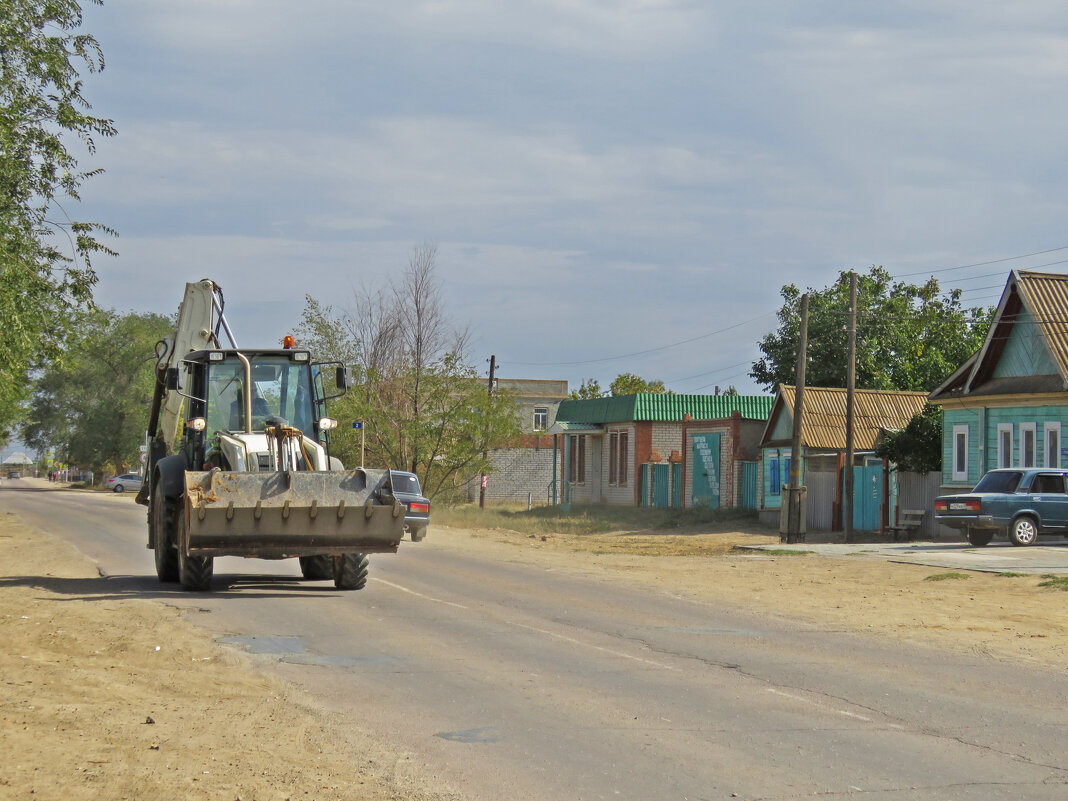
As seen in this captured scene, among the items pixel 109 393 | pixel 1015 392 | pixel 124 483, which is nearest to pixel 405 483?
pixel 1015 392

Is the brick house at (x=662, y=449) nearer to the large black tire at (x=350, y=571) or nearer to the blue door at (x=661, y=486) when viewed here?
the blue door at (x=661, y=486)

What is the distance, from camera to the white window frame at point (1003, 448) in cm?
3309

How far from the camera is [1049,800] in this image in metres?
6.33

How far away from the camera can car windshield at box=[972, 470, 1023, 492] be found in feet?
92.7

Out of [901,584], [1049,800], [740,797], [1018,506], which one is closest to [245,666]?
[740,797]

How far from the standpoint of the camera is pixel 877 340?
51.8m

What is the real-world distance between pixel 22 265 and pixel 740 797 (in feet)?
48.4

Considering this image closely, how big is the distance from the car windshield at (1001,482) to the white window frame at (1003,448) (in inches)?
189

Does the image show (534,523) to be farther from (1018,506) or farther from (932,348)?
(932,348)

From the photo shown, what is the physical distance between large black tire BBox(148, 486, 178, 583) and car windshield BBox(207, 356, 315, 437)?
46.9 inches

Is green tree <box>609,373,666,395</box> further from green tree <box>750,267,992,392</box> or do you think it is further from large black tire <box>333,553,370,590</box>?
large black tire <box>333,553,370,590</box>

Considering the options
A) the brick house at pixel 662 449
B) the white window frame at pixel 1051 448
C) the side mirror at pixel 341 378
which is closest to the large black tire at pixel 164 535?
the side mirror at pixel 341 378

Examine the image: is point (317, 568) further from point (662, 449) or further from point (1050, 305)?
point (662, 449)

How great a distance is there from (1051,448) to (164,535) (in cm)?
2401
